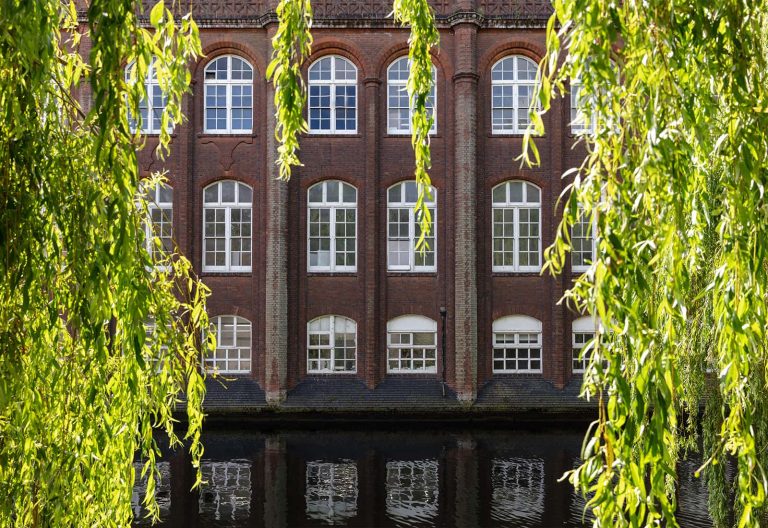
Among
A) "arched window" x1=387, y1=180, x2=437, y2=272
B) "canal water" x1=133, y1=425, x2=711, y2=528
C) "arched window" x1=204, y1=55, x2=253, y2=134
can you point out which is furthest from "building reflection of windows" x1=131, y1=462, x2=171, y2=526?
"arched window" x1=204, y1=55, x2=253, y2=134

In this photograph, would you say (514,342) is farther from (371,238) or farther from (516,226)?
(371,238)

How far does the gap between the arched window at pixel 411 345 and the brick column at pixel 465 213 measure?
0.79m

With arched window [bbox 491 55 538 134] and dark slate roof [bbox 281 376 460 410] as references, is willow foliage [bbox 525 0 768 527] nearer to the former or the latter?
dark slate roof [bbox 281 376 460 410]

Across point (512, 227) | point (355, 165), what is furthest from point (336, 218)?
point (512, 227)

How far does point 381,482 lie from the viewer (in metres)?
12.4

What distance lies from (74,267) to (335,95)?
1690 centimetres

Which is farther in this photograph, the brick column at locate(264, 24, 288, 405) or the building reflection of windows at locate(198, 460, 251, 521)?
the brick column at locate(264, 24, 288, 405)

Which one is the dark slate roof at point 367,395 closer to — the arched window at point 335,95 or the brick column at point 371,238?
the brick column at point 371,238

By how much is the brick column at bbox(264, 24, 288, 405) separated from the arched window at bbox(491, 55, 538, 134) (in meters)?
6.16

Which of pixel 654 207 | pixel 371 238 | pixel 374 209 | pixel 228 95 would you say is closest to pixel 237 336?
pixel 371 238

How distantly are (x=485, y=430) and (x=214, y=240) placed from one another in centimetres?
893

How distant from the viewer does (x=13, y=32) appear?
3.26 metres

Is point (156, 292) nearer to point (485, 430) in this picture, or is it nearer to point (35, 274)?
point (35, 274)

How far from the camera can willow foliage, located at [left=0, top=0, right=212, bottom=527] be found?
3.11 meters
